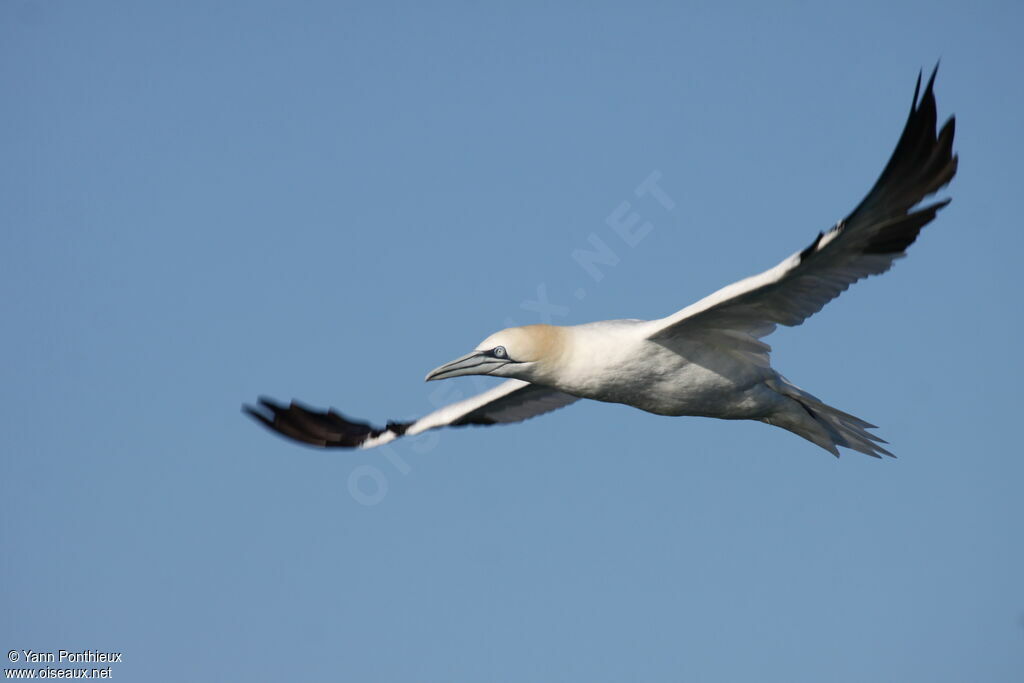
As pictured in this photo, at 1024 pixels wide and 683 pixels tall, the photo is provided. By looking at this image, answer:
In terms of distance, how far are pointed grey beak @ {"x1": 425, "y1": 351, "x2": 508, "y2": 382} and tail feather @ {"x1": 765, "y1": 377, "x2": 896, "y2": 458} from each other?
8.15 feet

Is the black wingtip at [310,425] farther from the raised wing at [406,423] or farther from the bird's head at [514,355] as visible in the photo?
the bird's head at [514,355]

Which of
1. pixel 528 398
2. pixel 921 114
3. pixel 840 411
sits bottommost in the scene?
pixel 840 411

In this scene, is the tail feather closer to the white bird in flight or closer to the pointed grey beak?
the white bird in flight

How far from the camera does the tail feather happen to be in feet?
37.5

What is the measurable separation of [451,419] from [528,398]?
81cm

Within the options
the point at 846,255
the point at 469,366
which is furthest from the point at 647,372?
the point at 846,255

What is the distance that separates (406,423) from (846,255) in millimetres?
5266

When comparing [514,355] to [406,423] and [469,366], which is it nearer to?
[469,366]

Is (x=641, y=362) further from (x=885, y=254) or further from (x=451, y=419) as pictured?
(x=451, y=419)

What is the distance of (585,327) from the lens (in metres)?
10.8

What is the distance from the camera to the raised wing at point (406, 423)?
1316 centimetres

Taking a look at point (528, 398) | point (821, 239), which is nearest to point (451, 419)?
point (528, 398)

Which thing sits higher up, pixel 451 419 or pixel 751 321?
pixel 451 419

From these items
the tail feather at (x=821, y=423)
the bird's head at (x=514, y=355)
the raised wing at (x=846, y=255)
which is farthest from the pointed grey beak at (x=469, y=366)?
the tail feather at (x=821, y=423)
